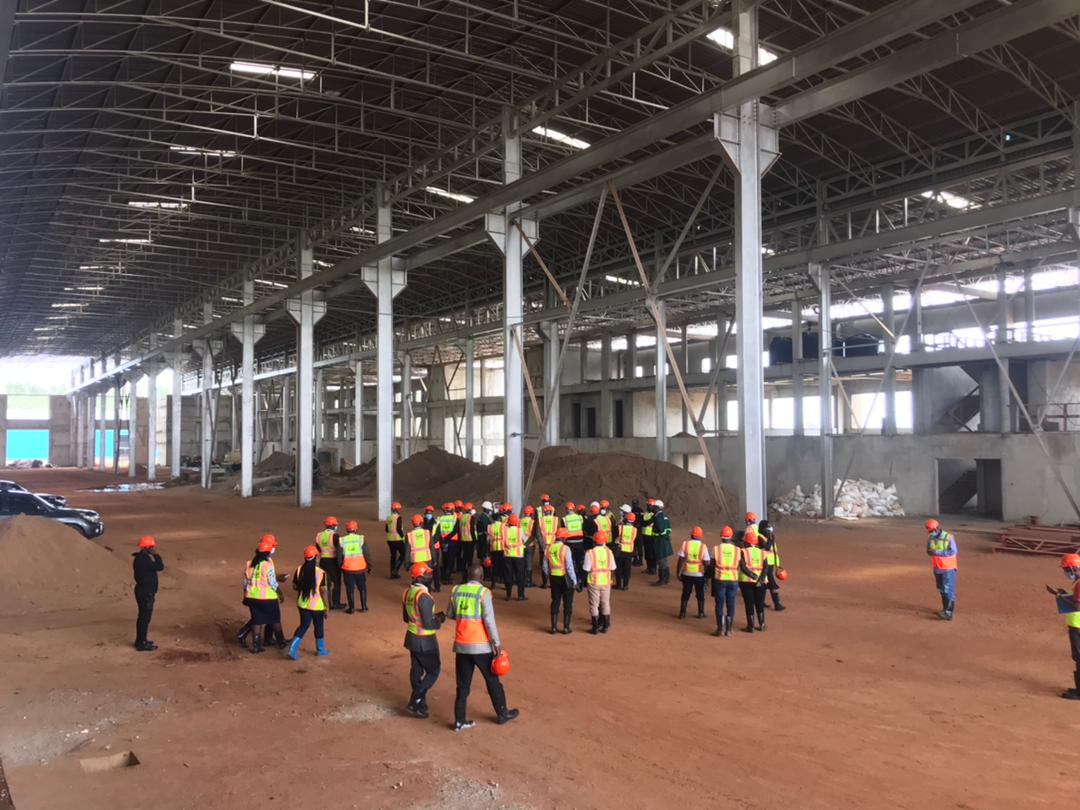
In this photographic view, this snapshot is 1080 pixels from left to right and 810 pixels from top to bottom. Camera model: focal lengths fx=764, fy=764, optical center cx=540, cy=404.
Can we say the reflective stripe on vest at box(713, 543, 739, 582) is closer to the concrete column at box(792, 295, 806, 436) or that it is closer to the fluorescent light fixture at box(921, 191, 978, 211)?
the fluorescent light fixture at box(921, 191, 978, 211)

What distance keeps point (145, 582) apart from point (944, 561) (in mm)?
11834

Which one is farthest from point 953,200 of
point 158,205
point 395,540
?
point 158,205

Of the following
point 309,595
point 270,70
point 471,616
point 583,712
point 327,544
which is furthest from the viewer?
point 270,70

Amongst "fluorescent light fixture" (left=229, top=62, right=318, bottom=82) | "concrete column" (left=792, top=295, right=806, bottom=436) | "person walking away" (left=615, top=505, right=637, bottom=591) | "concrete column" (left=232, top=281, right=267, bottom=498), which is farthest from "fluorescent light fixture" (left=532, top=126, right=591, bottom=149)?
"concrete column" (left=232, top=281, right=267, bottom=498)

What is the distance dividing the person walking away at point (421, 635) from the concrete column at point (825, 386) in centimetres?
2106

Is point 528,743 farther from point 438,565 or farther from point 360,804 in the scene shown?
point 438,565

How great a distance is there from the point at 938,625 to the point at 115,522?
88.0 feet

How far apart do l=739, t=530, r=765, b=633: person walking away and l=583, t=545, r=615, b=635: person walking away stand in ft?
6.35

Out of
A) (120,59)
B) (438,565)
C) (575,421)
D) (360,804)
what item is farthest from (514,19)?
(575,421)

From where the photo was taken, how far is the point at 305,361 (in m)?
32.0

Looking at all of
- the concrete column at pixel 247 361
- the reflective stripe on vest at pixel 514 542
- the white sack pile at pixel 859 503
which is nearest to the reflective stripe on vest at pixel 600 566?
the reflective stripe on vest at pixel 514 542

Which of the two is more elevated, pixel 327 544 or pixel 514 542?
pixel 327 544

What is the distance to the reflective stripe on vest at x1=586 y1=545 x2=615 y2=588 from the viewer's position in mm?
11070

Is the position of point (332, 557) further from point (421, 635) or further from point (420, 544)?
point (421, 635)
